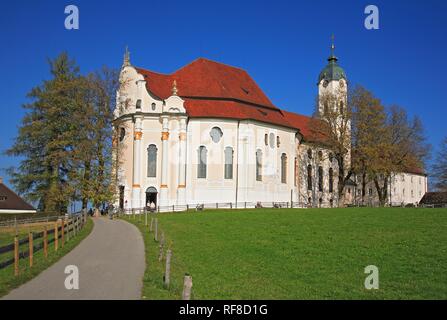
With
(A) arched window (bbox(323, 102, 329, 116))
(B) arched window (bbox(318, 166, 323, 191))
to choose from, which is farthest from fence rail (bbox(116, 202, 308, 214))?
(B) arched window (bbox(318, 166, 323, 191))

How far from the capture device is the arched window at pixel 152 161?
51469 millimetres

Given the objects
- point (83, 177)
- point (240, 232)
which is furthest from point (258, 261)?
point (83, 177)

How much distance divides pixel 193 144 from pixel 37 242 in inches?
1216

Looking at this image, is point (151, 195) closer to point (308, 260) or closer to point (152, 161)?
point (152, 161)

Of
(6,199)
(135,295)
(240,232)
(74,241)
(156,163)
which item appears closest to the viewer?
(135,295)

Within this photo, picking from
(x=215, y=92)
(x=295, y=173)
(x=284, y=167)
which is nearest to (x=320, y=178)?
(x=295, y=173)

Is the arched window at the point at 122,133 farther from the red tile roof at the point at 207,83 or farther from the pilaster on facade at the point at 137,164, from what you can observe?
the red tile roof at the point at 207,83

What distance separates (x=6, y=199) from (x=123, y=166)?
14.2 m

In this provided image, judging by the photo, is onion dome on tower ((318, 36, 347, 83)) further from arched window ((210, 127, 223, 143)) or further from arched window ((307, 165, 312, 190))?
arched window ((210, 127, 223, 143))

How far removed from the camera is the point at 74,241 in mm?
23109

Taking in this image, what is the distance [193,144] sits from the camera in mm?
51875

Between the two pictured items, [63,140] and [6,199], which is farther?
[6,199]

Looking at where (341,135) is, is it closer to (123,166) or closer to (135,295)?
(123,166)

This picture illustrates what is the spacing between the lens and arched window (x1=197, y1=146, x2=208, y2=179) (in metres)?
51.3
